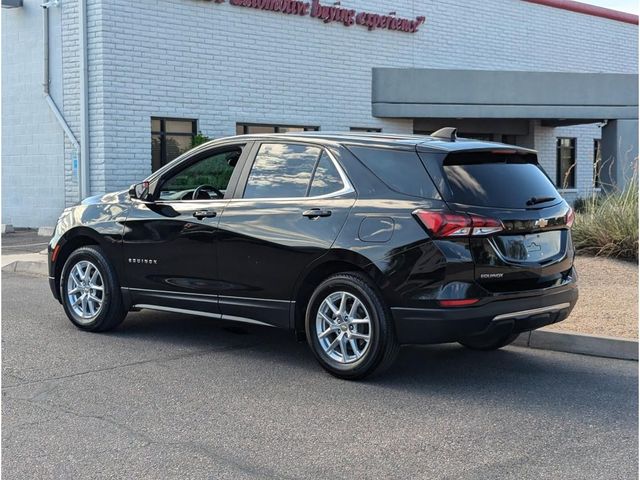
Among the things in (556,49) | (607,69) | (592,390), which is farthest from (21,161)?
(607,69)

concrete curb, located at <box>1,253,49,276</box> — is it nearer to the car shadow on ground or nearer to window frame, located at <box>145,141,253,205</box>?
the car shadow on ground

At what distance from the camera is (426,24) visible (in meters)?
22.7

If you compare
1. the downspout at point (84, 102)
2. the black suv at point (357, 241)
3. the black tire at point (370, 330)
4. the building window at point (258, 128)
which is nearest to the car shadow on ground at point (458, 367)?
the black tire at point (370, 330)

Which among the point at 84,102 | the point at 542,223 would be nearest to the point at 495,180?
the point at 542,223

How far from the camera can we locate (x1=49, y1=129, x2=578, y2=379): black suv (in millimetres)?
5859

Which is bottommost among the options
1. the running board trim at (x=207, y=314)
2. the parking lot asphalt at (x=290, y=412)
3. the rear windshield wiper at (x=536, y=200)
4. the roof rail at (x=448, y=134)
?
the parking lot asphalt at (x=290, y=412)

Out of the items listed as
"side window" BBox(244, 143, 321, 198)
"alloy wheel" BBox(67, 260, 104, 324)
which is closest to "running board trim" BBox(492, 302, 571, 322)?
"side window" BBox(244, 143, 321, 198)

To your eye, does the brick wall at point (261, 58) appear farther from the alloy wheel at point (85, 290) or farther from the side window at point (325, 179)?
the side window at point (325, 179)

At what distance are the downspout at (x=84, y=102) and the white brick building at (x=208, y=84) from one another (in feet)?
0.11

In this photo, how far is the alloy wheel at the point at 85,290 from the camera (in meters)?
7.85

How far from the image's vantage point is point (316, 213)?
6.38 meters

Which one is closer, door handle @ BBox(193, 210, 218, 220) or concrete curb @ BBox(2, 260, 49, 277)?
door handle @ BBox(193, 210, 218, 220)

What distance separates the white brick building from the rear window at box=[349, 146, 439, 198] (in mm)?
11110

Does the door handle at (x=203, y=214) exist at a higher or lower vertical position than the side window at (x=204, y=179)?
lower
